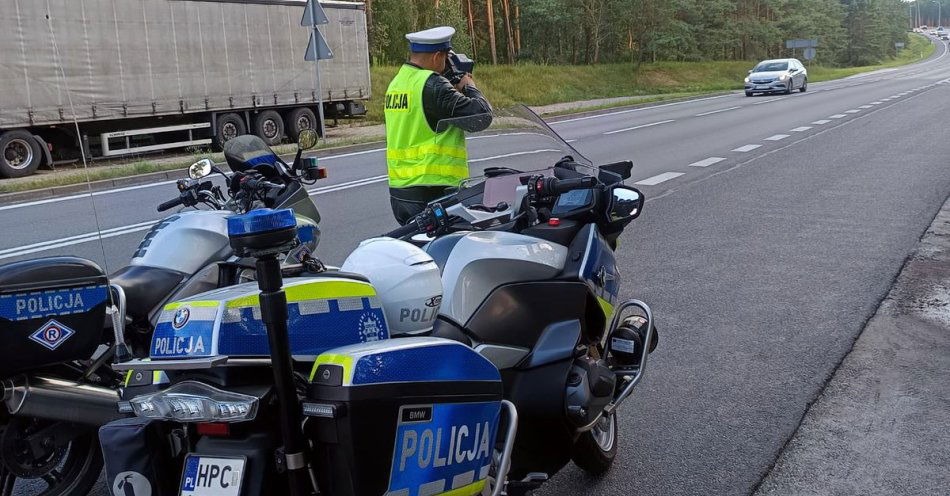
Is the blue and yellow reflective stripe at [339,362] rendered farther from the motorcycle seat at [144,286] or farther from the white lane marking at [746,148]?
the white lane marking at [746,148]

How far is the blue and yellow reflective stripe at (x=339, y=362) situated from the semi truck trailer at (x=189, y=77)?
42.2 ft

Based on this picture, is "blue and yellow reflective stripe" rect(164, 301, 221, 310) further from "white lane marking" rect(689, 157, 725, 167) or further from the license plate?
"white lane marking" rect(689, 157, 725, 167)

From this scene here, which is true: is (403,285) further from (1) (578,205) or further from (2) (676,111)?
(2) (676,111)

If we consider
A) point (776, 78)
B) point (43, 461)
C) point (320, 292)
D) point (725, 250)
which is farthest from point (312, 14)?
point (776, 78)

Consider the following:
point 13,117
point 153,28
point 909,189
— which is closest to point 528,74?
point 153,28

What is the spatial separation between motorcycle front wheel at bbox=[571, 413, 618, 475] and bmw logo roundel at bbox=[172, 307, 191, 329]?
163 centimetres

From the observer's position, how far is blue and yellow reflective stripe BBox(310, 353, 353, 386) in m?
2.20

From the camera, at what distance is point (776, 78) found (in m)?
38.1

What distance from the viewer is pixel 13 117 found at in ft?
52.3

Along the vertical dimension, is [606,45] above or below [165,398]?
above

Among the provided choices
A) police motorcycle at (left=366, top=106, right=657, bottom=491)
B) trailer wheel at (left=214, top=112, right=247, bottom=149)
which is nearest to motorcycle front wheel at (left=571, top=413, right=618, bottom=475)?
police motorcycle at (left=366, top=106, right=657, bottom=491)

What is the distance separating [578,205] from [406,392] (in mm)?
1516

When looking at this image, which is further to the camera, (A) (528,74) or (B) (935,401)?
(A) (528,74)

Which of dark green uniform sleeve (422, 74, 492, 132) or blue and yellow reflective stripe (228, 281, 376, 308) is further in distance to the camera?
dark green uniform sleeve (422, 74, 492, 132)
